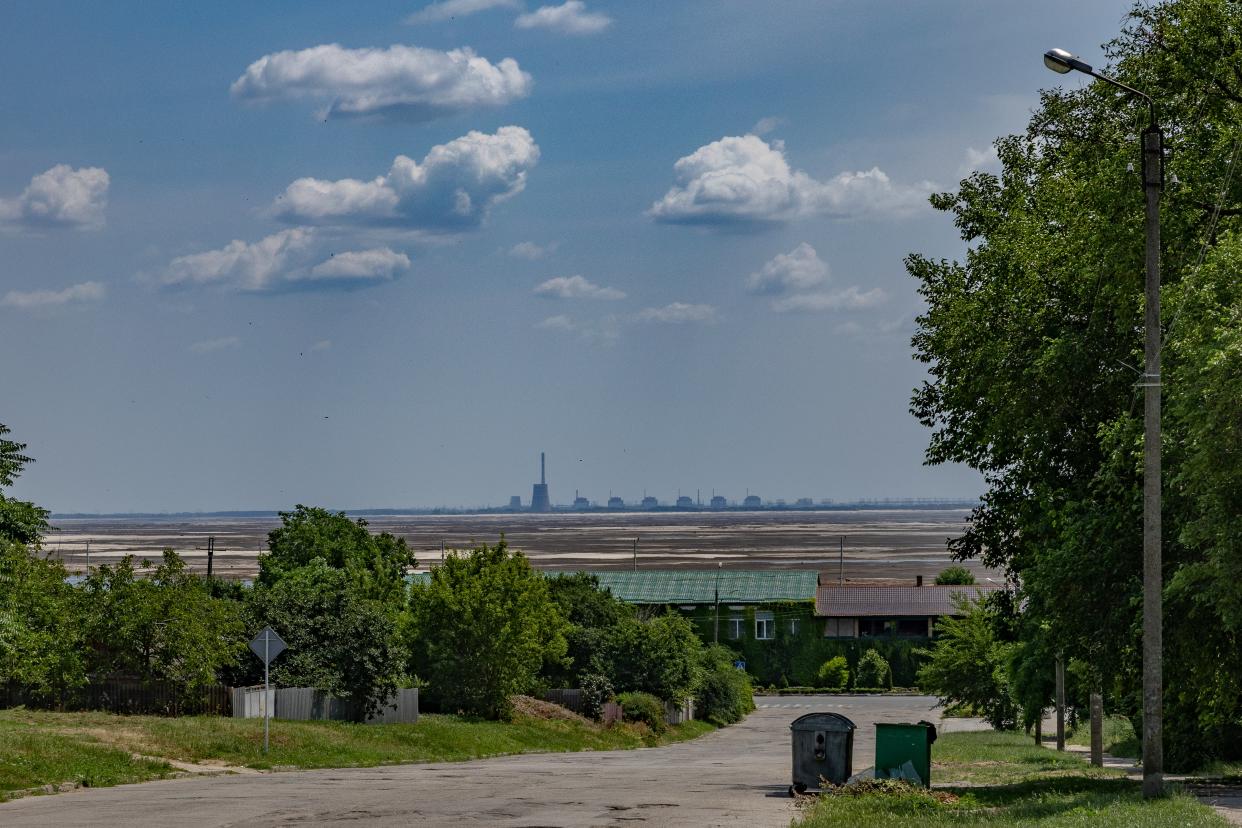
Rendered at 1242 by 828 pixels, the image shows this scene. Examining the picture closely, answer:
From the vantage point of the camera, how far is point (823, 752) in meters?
26.4

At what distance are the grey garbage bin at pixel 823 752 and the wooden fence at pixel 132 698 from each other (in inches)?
814

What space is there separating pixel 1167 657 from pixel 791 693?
77826mm

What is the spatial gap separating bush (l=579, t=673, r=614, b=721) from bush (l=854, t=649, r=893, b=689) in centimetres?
3987

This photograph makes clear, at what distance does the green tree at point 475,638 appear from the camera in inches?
2108

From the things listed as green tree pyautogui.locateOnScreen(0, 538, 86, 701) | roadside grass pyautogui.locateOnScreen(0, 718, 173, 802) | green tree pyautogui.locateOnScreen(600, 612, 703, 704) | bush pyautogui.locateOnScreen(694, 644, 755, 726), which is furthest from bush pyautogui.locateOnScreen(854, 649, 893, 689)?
roadside grass pyautogui.locateOnScreen(0, 718, 173, 802)

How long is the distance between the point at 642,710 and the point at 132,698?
26.9 m

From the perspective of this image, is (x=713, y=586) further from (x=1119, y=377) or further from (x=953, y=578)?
(x=1119, y=377)

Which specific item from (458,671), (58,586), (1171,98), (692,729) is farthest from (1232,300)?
(692,729)

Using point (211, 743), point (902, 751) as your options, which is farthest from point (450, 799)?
point (211, 743)

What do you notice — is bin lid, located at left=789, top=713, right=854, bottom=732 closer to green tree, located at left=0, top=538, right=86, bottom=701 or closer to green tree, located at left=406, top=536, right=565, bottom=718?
green tree, located at left=0, top=538, right=86, bottom=701

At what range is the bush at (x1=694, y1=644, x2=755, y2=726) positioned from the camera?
7612cm

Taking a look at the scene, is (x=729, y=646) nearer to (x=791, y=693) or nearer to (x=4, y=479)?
(x=791, y=693)

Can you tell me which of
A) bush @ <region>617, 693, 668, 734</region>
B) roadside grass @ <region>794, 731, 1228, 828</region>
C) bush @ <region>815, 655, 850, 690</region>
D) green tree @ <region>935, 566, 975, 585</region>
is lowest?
bush @ <region>815, 655, 850, 690</region>

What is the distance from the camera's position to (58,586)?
42.8 m
